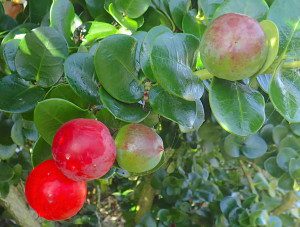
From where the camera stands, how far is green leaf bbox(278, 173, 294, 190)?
3.91ft

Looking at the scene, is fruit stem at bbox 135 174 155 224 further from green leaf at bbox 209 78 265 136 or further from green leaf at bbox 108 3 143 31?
green leaf at bbox 209 78 265 136

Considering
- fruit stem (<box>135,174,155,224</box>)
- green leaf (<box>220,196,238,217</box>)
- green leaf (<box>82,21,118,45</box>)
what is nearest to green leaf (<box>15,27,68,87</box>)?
green leaf (<box>82,21,118,45</box>)

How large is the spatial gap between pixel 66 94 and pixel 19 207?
2.30 feet

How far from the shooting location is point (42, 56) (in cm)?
69

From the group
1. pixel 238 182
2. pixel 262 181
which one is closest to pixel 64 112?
pixel 262 181

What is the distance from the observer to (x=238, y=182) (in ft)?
5.48

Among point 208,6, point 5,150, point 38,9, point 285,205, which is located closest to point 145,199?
point 285,205

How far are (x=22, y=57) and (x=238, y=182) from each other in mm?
1120

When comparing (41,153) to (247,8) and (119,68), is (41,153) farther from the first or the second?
(247,8)

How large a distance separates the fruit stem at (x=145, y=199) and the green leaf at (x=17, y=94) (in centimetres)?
88

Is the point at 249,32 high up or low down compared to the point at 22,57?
up

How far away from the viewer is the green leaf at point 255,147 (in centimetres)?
121

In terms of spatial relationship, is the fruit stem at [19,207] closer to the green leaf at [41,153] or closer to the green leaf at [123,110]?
the green leaf at [41,153]

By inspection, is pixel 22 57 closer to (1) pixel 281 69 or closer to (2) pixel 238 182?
(1) pixel 281 69
